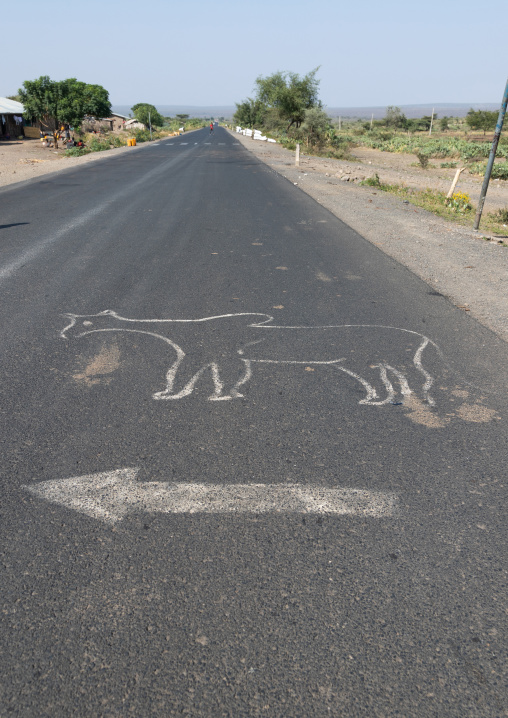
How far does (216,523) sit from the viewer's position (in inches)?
115

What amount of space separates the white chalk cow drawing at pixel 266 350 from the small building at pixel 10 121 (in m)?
53.3

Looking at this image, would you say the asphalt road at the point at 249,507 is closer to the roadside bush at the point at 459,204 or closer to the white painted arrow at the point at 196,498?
the white painted arrow at the point at 196,498

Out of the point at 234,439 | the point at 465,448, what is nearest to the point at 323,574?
the point at 234,439

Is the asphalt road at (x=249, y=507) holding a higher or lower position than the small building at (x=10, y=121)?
higher

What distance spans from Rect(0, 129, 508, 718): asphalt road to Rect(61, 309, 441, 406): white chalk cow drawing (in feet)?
0.09

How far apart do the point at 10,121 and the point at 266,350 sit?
5693 cm

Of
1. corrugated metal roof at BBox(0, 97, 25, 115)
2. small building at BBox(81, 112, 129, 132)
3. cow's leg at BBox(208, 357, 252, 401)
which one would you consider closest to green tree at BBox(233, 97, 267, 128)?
small building at BBox(81, 112, 129, 132)

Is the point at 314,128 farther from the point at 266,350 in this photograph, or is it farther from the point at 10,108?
the point at 266,350

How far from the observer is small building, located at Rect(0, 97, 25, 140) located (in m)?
51.2

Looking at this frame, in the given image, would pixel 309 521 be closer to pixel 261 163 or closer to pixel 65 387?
pixel 65 387

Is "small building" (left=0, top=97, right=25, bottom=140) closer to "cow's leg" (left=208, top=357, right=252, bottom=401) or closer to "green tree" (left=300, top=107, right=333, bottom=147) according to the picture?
"green tree" (left=300, top=107, right=333, bottom=147)

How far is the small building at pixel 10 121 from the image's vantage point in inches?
2015

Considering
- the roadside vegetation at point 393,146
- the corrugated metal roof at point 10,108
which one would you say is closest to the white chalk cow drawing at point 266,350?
the roadside vegetation at point 393,146

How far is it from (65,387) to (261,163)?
26707 millimetres
